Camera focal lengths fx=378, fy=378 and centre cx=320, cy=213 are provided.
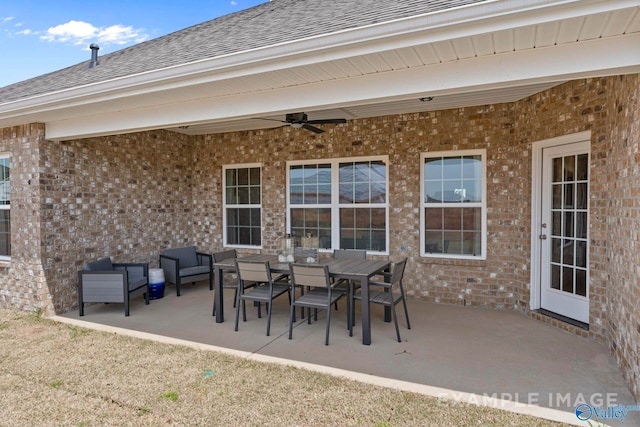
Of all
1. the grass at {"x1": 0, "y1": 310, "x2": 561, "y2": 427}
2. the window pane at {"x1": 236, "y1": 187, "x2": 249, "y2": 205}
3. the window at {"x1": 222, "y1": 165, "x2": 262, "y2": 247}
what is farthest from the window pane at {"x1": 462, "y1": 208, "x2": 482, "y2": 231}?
the window pane at {"x1": 236, "y1": 187, "x2": 249, "y2": 205}

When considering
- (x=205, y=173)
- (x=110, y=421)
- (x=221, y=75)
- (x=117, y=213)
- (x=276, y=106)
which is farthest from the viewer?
(x=205, y=173)

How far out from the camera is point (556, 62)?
112 inches

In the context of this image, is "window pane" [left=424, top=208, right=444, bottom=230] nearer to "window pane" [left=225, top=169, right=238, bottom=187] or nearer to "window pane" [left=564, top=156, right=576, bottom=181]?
"window pane" [left=564, top=156, right=576, bottom=181]

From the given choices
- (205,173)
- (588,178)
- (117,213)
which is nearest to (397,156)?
(588,178)

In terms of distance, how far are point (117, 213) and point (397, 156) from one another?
15.8 feet

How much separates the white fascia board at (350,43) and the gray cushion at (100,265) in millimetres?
2342

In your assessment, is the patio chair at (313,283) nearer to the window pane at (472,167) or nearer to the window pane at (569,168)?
the window pane at (472,167)

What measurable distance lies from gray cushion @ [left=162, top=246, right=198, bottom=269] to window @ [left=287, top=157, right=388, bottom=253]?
197 centimetres

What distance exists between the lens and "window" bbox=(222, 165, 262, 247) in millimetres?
7461

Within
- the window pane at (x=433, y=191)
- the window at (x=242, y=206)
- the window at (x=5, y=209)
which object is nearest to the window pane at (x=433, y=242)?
the window pane at (x=433, y=191)

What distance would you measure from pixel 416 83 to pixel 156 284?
17.1 ft

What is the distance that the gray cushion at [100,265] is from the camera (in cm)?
558

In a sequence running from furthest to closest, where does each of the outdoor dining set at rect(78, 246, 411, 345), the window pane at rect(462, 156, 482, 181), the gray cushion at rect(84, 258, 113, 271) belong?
the window pane at rect(462, 156, 482, 181), the gray cushion at rect(84, 258, 113, 271), the outdoor dining set at rect(78, 246, 411, 345)

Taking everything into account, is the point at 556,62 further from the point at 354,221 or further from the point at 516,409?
the point at 354,221
